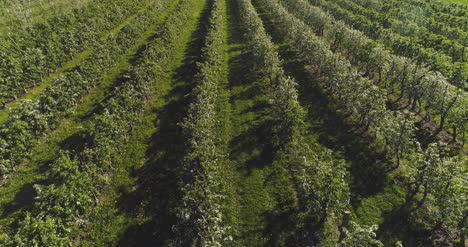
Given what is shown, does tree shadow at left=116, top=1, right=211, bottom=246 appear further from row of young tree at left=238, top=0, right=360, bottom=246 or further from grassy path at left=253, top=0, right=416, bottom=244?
grassy path at left=253, top=0, right=416, bottom=244

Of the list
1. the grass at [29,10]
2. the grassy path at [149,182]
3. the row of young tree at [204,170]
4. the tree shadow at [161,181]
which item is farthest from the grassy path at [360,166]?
the grass at [29,10]

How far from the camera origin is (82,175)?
1224 inches

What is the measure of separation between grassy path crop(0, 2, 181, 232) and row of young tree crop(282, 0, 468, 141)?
43673 mm

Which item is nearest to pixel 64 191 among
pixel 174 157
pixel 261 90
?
pixel 174 157

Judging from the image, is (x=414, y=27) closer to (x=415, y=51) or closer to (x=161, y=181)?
(x=415, y=51)

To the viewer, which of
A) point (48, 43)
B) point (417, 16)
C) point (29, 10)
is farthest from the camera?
point (417, 16)

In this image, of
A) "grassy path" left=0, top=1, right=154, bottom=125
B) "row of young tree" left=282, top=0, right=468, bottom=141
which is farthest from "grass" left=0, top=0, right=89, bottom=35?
"row of young tree" left=282, top=0, right=468, bottom=141

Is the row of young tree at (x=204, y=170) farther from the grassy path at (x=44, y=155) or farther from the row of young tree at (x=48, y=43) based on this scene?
the row of young tree at (x=48, y=43)

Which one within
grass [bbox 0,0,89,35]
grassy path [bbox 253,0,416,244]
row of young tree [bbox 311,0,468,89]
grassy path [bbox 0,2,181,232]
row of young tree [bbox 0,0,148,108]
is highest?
grass [bbox 0,0,89,35]

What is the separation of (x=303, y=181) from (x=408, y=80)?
3031 centimetres

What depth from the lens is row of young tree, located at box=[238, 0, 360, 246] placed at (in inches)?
1126

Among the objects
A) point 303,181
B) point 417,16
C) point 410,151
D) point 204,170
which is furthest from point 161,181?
point 417,16

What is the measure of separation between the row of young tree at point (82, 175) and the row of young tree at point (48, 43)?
53.7ft

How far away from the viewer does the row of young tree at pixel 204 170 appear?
86.0 ft
